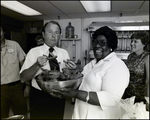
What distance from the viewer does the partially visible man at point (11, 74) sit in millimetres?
478

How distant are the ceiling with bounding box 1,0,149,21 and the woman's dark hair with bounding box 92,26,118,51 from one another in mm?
51

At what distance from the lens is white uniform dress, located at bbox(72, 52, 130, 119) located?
33cm

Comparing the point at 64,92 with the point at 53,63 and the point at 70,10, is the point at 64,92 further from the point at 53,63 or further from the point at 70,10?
the point at 70,10

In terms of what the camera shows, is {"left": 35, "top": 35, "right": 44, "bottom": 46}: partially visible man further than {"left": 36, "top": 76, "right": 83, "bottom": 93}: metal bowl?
Yes

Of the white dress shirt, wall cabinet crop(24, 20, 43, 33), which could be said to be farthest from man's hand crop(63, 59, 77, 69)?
wall cabinet crop(24, 20, 43, 33)

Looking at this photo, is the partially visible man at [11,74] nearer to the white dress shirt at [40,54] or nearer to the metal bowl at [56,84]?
the white dress shirt at [40,54]

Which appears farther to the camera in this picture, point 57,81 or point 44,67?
point 44,67

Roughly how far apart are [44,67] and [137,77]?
0.28m

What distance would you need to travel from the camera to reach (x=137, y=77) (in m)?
0.36

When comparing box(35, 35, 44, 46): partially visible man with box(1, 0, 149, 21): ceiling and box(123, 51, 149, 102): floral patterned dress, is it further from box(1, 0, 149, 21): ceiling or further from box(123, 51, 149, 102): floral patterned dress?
box(123, 51, 149, 102): floral patterned dress

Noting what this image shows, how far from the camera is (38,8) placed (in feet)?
1.37

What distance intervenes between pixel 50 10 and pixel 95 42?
0.19m

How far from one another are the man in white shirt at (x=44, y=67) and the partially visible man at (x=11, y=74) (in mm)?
63

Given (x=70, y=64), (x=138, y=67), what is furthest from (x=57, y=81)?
(x=138, y=67)
